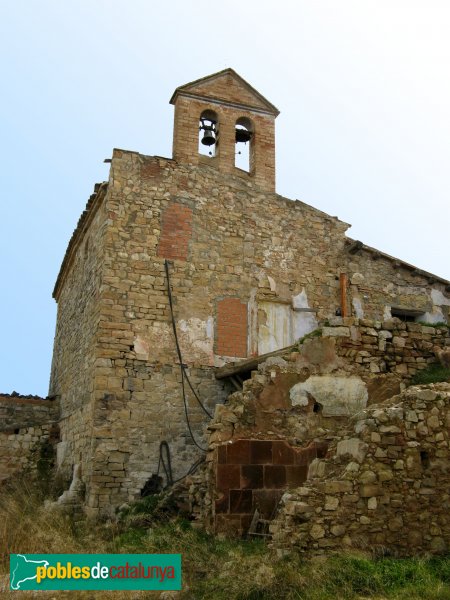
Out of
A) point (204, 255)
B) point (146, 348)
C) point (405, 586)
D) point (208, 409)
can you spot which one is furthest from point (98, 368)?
point (405, 586)

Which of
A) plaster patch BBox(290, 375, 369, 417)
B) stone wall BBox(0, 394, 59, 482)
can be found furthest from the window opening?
stone wall BBox(0, 394, 59, 482)

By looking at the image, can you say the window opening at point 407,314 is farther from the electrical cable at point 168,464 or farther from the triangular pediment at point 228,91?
the electrical cable at point 168,464

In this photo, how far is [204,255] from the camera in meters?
12.4

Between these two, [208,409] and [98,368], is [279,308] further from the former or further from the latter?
[98,368]

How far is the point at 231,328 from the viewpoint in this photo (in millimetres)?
12203

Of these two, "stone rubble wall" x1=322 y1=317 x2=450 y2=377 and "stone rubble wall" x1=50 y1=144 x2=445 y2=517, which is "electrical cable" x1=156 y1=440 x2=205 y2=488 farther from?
"stone rubble wall" x1=322 y1=317 x2=450 y2=377

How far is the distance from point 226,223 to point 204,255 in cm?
100

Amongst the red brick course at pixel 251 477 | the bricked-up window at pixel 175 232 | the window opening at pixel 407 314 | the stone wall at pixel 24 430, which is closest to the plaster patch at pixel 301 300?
the window opening at pixel 407 314

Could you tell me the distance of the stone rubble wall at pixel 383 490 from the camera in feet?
19.6

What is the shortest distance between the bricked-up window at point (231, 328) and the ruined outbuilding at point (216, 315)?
3 centimetres

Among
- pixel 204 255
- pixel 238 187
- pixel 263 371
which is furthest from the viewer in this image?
pixel 238 187

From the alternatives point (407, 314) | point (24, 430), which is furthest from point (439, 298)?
point (24, 430)
